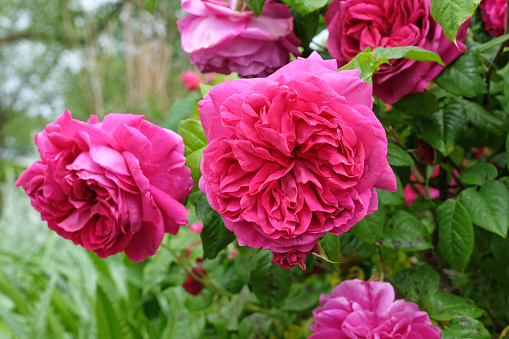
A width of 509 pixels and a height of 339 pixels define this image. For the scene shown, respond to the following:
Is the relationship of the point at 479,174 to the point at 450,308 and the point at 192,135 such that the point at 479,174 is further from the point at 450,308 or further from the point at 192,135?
the point at 192,135

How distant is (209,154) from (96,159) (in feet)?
0.43

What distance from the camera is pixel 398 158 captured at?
19.7 inches

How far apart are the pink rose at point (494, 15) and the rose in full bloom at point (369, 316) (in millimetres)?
356

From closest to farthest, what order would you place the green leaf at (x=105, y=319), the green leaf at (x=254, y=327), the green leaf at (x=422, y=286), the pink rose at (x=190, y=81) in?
the green leaf at (x=422, y=286) < the green leaf at (x=254, y=327) < the green leaf at (x=105, y=319) < the pink rose at (x=190, y=81)

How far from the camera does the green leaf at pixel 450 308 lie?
51cm

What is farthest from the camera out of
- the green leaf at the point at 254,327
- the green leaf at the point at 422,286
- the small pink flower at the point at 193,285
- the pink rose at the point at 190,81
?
the pink rose at the point at 190,81

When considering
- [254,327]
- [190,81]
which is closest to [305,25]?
[254,327]

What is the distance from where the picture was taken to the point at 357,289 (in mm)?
527

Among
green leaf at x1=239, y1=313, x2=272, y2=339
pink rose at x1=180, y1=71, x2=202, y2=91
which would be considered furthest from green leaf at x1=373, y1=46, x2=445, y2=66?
pink rose at x1=180, y1=71, x2=202, y2=91

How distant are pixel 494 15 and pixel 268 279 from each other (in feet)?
1.42

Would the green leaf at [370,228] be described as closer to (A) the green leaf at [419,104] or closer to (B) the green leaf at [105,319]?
(A) the green leaf at [419,104]

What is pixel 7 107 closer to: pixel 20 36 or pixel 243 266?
pixel 20 36

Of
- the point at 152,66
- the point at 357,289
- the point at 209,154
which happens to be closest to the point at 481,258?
the point at 357,289

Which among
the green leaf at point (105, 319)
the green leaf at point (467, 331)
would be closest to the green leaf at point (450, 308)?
the green leaf at point (467, 331)
